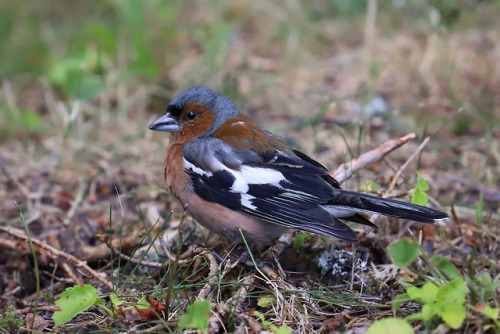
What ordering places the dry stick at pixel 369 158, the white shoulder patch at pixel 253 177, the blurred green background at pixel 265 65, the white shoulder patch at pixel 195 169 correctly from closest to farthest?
the white shoulder patch at pixel 253 177 < the white shoulder patch at pixel 195 169 < the dry stick at pixel 369 158 < the blurred green background at pixel 265 65

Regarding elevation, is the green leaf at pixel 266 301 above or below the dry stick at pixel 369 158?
below

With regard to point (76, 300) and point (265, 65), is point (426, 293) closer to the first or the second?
point (76, 300)

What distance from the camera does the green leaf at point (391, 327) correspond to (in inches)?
85.9

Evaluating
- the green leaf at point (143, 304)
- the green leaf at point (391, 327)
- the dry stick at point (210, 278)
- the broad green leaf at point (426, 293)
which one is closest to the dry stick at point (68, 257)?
the green leaf at point (143, 304)

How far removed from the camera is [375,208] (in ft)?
9.60

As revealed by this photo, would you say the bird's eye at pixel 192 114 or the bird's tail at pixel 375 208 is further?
the bird's eye at pixel 192 114

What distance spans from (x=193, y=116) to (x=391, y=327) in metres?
2.12

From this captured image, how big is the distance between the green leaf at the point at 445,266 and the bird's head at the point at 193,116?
188 cm

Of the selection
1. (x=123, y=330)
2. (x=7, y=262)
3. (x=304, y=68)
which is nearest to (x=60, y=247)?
(x=7, y=262)

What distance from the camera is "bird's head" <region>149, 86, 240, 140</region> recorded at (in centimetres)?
380

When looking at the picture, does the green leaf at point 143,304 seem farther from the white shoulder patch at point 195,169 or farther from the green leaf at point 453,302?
the green leaf at point 453,302

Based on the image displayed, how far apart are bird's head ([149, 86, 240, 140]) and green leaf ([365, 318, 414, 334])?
1.94 meters

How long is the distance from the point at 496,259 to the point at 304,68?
4.15m

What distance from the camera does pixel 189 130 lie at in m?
3.80
